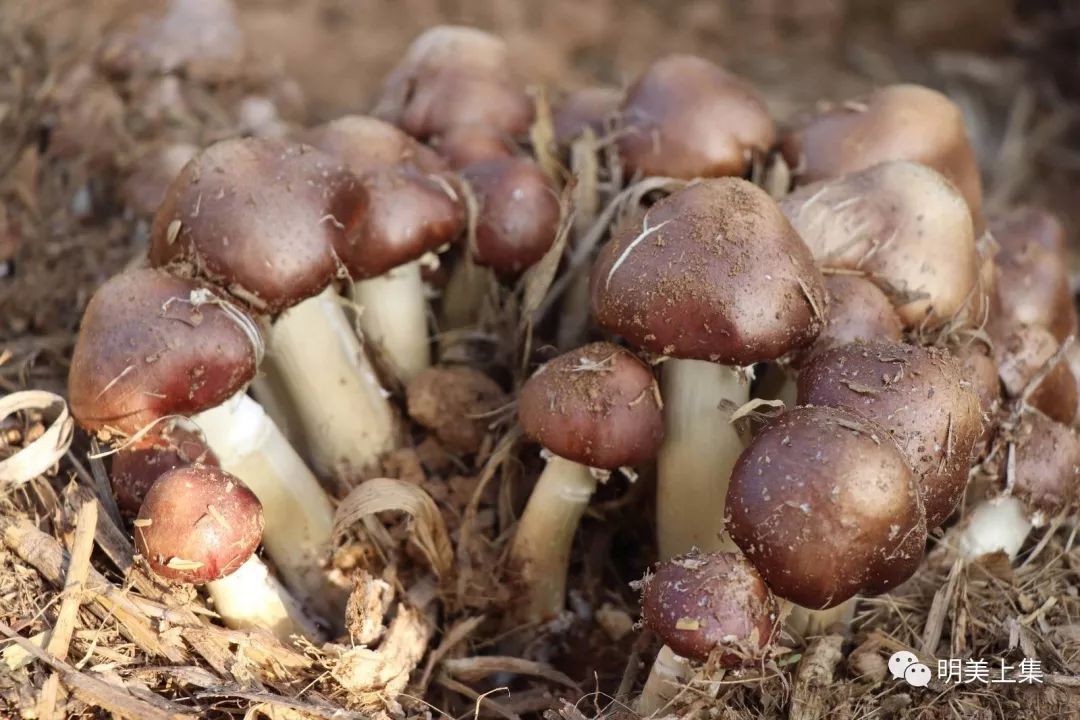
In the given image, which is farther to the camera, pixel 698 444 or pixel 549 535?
pixel 549 535

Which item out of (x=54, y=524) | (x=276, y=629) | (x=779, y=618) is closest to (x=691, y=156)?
(x=779, y=618)

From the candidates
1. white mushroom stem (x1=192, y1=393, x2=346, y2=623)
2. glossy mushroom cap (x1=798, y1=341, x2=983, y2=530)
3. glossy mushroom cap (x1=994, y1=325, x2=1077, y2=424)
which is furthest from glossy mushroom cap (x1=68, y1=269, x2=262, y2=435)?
glossy mushroom cap (x1=994, y1=325, x2=1077, y2=424)

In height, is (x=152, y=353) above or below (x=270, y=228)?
below

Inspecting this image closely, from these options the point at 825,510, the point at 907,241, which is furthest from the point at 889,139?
the point at 825,510

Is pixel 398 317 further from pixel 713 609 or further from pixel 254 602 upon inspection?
pixel 713 609

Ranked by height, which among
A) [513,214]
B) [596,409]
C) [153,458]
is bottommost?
[153,458]

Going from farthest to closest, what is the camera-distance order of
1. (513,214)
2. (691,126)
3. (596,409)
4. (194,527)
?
(691,126) → (513,214) → (596,409) → (194,527)

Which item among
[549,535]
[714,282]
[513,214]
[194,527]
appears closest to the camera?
[194,527]

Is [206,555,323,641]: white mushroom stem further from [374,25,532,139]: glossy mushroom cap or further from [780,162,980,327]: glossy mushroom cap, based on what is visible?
[780,162,980,327]: glossy mushroom cap
